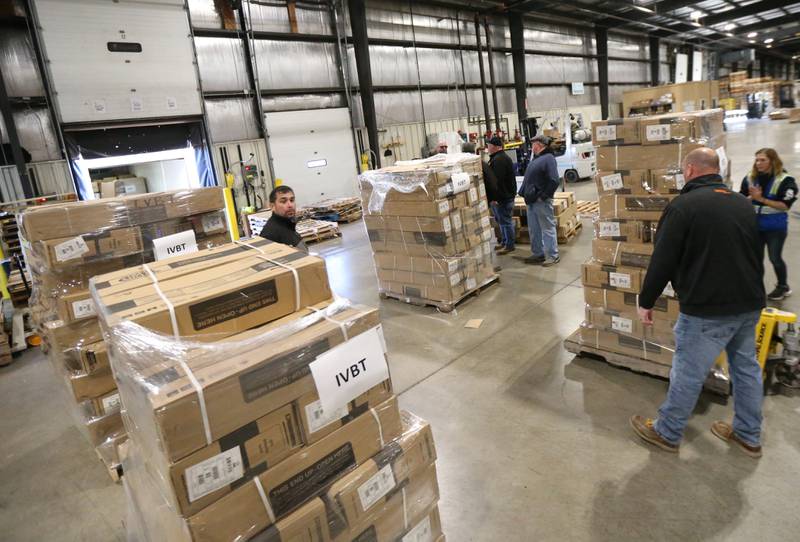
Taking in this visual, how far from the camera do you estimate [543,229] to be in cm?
702

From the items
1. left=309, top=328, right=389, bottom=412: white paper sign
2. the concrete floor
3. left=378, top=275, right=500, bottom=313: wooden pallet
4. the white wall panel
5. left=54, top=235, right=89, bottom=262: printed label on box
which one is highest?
the white wall panel

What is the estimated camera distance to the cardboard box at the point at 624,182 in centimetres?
360

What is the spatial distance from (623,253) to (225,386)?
3371mm

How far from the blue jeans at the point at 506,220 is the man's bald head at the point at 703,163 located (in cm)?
493

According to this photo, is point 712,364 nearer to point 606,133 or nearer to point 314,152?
point 606,133

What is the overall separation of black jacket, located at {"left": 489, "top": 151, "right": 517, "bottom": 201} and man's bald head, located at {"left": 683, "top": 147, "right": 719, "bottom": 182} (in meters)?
4.65

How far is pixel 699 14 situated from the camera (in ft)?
A: 72.0

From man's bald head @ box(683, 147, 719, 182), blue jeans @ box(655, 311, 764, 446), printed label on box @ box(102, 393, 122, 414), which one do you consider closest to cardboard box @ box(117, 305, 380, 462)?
printed label on box @ box(102, 393, 122, 414)

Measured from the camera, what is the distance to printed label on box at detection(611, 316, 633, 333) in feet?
12.6

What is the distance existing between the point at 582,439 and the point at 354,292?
4386 millimetres

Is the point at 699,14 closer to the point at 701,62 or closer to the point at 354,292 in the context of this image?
the point at 701,62

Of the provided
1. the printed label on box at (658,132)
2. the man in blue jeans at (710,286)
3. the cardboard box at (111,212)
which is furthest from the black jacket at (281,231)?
the printed label on box at (658,132)

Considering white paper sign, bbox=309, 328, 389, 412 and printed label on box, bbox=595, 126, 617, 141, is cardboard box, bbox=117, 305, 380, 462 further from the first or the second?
printed label on box, bbox=595, 126, 617, 141

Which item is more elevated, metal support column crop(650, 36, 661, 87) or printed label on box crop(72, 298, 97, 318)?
metal support column crop(650, 36, 661, 87)
